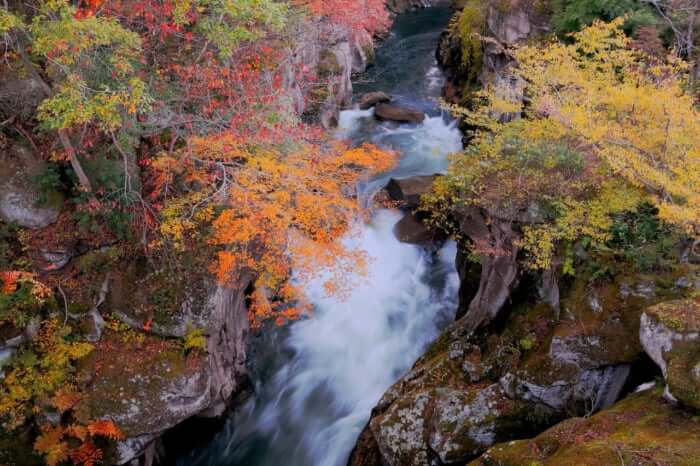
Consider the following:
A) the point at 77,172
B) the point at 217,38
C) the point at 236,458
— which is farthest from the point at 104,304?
the point at 217,38

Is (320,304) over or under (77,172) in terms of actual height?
under

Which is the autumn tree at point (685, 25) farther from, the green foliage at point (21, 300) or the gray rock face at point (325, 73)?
the green foliage at point (21, 300)

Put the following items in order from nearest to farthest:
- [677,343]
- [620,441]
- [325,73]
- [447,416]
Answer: [620,441] → [677,343] → [447,416] → [325,73]

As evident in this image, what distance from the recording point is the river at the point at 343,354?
12484 mm

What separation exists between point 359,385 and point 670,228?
9022 millimetres

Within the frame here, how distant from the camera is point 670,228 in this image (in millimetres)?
9383

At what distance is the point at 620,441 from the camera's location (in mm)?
6242

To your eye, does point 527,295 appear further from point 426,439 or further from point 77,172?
point 77,172

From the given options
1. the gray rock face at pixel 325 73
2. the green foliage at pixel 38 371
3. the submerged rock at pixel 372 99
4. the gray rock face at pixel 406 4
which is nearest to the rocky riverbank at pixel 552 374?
the green foliage at pixel 38 371

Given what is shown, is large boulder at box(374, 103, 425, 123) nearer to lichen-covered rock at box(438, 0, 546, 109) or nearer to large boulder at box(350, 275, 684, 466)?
lichen-covered rock at box(438, 0, 546, 109)

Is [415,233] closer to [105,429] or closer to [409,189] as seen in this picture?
[409,189]

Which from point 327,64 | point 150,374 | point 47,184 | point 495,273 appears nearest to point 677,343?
point 495,273

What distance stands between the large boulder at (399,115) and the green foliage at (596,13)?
846cm

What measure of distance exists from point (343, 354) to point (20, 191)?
32.4ft
